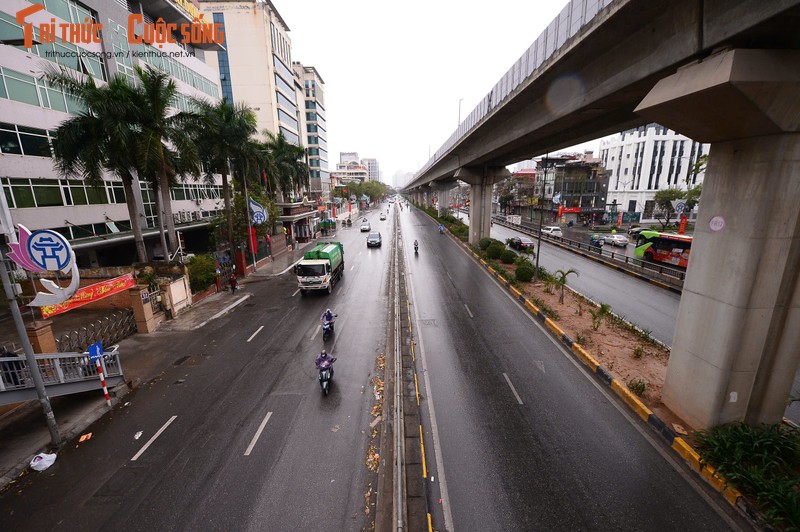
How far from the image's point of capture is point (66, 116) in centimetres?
2159

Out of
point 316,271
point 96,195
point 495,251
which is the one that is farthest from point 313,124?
point 316,271

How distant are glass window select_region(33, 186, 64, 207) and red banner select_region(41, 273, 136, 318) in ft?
39.5

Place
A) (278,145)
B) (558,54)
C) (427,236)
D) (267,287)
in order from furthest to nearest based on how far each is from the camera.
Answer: (427,236)
(278,145)
(267,287)
(558,54)

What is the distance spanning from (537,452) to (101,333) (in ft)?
56.7

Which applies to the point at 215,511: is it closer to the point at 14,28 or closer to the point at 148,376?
the point at 148,376

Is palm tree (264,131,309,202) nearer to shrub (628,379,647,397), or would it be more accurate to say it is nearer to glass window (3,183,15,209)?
glass window (3,183,15,209)

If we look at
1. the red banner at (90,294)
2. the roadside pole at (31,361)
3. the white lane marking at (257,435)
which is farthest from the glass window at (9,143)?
the white lane marking at (257,435)

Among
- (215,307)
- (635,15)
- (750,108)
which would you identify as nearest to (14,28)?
(215,307)

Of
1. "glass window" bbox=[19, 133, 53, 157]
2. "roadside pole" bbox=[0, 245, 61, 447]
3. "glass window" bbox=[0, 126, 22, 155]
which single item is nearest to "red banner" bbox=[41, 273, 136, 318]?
"roadside pole" bbox=[0, 245, 61, 447]

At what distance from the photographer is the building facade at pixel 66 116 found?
18.6 metres

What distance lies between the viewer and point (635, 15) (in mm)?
8148

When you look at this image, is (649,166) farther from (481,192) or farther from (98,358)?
(98,358)

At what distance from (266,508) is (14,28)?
1151 inches

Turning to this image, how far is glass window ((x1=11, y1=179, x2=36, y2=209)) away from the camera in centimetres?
1903
